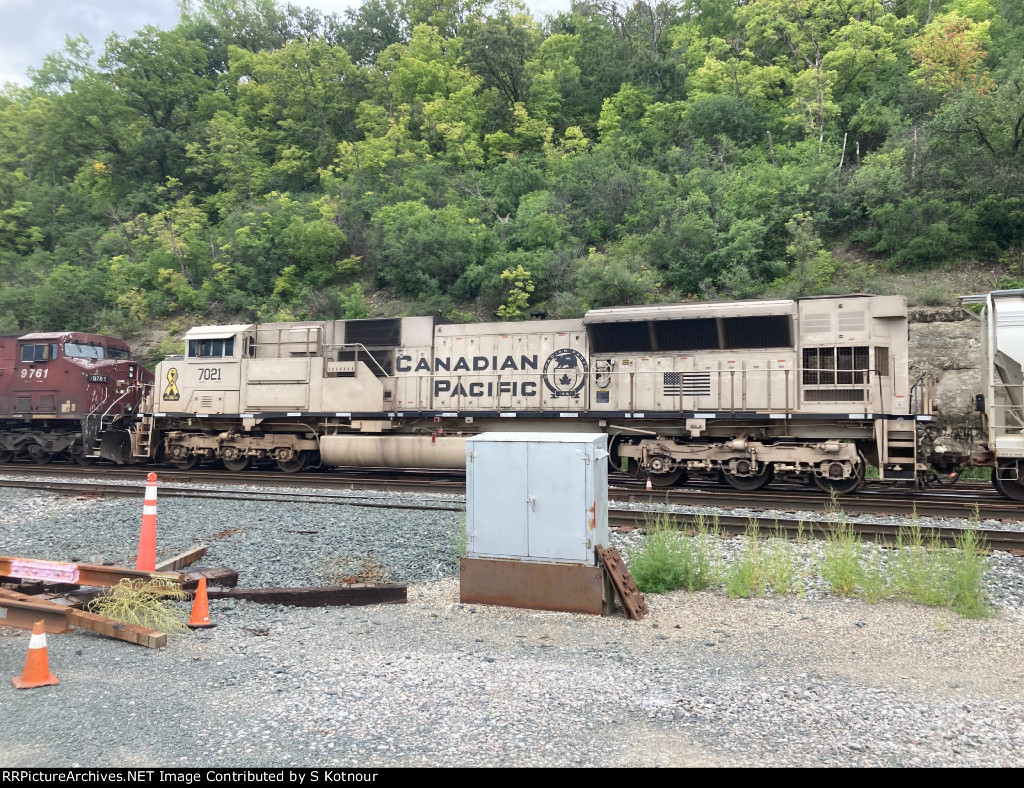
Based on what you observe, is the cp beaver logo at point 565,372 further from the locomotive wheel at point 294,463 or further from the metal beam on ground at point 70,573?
the metal beam on ground at point 70,573

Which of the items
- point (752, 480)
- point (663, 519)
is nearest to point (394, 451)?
point (752, 480)

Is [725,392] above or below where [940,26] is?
below

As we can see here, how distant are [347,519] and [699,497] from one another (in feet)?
19.1

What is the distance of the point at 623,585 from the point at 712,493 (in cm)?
672

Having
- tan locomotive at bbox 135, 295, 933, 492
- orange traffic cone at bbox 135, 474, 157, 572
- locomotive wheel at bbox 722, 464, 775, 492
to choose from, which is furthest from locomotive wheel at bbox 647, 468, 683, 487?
orange traffic cone at bbox 135, 474, 157, 572

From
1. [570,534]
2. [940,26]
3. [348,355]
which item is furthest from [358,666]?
[940,26]

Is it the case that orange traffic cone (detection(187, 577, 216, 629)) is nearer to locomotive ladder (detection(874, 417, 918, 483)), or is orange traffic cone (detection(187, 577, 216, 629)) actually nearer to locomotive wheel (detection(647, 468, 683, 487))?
locomotive wheel (detection(647, 468, 683, 487))

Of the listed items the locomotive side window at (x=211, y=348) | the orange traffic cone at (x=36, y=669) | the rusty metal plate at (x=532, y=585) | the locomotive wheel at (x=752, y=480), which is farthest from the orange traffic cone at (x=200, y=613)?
the locomotive side window at (x=211, y=348)

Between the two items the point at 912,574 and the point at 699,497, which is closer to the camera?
the point at 912,574

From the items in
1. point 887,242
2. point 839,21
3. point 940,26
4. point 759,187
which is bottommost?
point 887,242

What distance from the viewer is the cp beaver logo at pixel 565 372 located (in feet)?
46.9

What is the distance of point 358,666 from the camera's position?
458 cm

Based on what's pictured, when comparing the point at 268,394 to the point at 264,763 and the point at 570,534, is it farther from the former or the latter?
the point at 264,763

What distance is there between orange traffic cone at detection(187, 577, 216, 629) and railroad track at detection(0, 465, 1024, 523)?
7063 millimetres
